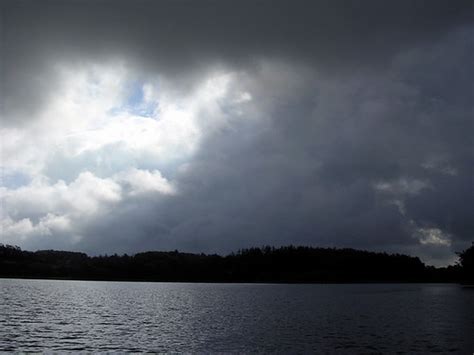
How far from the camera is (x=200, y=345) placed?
54094mm

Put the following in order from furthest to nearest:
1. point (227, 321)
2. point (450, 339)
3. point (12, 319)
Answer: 1. point (227, 321)
2. point (12, 319)
3. point (450, 339)

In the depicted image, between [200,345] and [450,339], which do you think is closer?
[200,345]

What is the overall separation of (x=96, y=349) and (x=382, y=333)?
130 feet

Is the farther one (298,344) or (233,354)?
(298,344)

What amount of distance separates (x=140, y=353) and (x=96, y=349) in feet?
17.0

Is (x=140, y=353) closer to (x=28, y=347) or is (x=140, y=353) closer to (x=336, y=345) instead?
(x=28, y=347)

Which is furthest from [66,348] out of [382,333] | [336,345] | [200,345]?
[382,333]

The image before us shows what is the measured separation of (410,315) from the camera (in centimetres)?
9162

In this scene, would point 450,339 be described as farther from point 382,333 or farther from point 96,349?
point 96,349

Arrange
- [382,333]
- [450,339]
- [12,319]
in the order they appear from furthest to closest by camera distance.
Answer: [12,319] < [382,333] < [450,339]

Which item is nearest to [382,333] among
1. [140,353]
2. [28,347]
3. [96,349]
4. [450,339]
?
[450,339]

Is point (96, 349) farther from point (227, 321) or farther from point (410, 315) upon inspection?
point (410, 315)

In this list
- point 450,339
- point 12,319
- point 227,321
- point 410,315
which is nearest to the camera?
point 450,339

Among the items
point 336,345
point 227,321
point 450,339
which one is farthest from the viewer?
point 227,321
